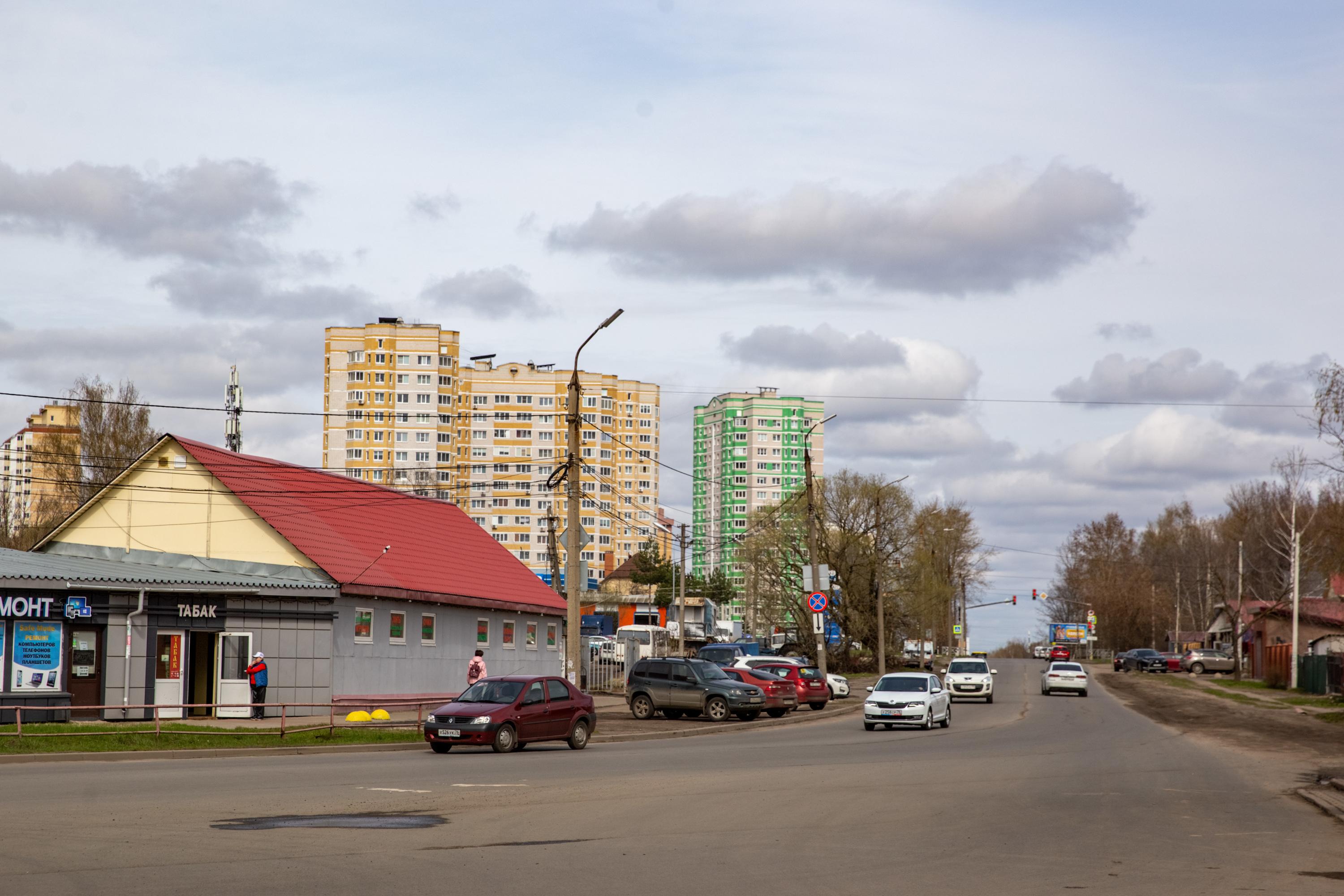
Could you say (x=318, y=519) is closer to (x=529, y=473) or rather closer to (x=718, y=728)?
(x=718, y=728)

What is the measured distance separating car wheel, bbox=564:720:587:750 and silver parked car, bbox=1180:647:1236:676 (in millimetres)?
61573

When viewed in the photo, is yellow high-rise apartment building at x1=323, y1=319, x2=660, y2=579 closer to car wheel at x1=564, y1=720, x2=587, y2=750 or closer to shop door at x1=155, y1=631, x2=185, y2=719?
shop door at x1=155, y1=631, x2=185, y2=719

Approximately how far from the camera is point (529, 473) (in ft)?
503

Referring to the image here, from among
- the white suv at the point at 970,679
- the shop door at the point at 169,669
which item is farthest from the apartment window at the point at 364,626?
the white suv at the point at 970,679

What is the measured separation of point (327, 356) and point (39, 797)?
124 meters

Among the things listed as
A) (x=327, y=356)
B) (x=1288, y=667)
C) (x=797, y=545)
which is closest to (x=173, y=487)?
(x=797, y=545)

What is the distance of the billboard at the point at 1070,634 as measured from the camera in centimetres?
10862

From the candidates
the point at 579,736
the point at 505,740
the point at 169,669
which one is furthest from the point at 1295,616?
the point at 169,669

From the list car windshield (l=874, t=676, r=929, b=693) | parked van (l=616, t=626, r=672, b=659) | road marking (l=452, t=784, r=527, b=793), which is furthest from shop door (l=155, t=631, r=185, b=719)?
parked van (l=616, t=626, r=672, b=659)

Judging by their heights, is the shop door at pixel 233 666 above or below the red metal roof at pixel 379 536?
below

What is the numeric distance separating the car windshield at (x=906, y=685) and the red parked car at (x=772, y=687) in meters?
4.54

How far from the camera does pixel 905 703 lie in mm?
31391

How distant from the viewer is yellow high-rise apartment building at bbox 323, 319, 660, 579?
135875 millimetres

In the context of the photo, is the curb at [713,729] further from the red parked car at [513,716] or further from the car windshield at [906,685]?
the car windshield at [906,685]
